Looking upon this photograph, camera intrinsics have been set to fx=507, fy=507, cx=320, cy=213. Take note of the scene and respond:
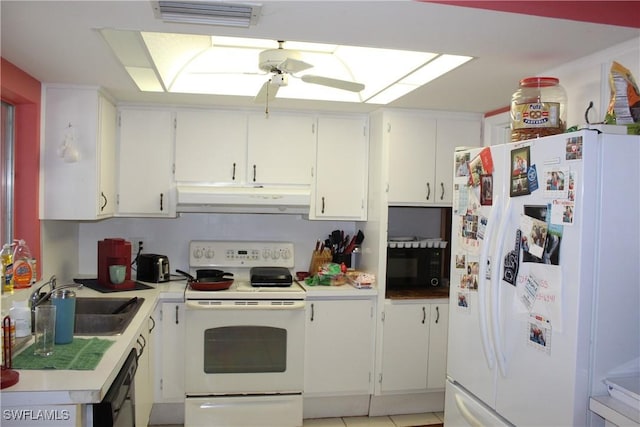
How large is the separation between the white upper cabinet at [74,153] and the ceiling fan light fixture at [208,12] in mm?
1508

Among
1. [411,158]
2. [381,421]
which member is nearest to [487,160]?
[411,158]

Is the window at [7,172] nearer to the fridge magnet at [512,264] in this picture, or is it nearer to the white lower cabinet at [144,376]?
the white lower cabinet at [144,376]

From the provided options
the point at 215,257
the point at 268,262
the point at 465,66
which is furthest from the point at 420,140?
the point at 215,257

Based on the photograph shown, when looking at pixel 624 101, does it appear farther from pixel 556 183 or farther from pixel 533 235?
pixel 533 235

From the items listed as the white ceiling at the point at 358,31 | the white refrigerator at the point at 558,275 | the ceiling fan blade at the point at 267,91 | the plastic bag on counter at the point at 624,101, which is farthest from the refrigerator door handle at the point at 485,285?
the ceiling fan blade at the point at 267,91

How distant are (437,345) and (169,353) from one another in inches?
71.0

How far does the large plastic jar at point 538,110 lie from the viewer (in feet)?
6.73

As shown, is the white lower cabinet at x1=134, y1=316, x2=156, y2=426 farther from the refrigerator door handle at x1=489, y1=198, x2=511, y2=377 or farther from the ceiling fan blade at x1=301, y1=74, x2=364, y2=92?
the refrigerator door handle at x1=489, y1=198, x2=511, y2=377

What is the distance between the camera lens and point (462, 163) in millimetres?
2334

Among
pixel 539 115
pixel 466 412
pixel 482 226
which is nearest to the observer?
pixel 539 115

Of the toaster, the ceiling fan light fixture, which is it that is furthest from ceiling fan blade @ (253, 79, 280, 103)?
the toaster

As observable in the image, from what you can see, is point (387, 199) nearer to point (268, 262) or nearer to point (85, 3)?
point (268, 262)

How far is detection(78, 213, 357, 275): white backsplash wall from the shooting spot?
3742mm

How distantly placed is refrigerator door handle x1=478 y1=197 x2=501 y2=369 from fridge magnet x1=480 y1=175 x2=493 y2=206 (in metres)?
0.06
